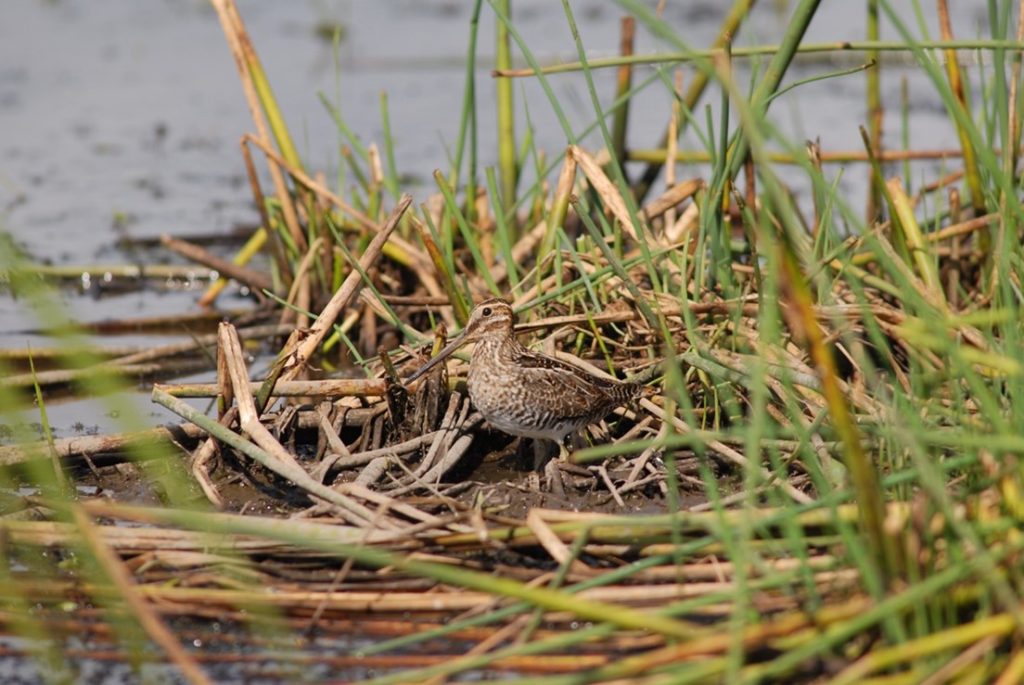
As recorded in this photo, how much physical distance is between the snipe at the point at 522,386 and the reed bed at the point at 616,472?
0.16 m

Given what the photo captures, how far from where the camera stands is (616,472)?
17.1 feet

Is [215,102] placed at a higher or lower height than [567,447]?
higher

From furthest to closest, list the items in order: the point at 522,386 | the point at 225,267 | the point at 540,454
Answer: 1. the point at 225,267
2. the point at 540,454
3. the point at 522,386

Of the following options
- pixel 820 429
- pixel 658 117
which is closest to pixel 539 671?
pixel 820 429

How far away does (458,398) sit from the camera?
5.61 metres

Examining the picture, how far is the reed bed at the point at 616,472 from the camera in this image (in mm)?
3436

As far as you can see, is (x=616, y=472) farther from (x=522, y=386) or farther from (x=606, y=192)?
(x=606, y=192)

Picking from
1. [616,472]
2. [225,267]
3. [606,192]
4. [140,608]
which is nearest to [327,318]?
[616,472]

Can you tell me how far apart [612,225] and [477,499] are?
2.02 metres

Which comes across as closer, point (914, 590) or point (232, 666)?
point (914, 590)

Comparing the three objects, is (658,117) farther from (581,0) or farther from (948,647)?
(948,647)

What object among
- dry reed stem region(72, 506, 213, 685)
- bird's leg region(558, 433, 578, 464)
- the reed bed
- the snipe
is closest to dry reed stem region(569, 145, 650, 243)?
the reed bed

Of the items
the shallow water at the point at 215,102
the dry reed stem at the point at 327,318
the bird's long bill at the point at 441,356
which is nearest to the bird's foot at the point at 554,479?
the bird's long bill at the point at 441,356

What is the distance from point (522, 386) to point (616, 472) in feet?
1.59
